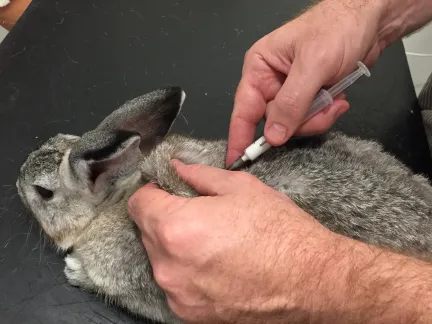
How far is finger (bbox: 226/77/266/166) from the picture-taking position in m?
1.60

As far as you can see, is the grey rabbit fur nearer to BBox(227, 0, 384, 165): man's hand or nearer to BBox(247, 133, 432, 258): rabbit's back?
BBox(247, 133, 432, 258): rabbit's back

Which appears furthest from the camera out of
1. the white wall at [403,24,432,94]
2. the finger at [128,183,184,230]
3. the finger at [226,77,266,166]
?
the white wall at [403,24,432,94]

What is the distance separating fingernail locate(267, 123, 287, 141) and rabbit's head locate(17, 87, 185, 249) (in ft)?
1.01

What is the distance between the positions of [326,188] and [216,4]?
1.20 meters

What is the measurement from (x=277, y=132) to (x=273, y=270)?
0.48 metres

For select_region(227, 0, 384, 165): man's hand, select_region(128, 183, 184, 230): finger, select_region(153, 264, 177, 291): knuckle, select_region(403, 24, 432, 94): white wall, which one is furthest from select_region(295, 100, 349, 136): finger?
select_region(403, 24, 432, 94): white wall

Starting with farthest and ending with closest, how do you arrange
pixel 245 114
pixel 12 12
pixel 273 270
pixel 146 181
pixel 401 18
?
1. pixel 12 12
2. pixel 401 18
3. pixel 245 114
4. pixel 146 181
5. pixel 273 270

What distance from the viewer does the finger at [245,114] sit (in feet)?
5.24

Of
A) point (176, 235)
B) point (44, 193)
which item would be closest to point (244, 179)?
point (176, 235)

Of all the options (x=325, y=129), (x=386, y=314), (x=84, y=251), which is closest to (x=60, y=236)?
(x=84, y=251)

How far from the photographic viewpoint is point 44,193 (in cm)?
163

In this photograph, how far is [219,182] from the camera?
1.23m

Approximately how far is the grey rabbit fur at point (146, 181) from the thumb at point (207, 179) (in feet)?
0.24

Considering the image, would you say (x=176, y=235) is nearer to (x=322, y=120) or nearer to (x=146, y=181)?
(x=146, y=181)
